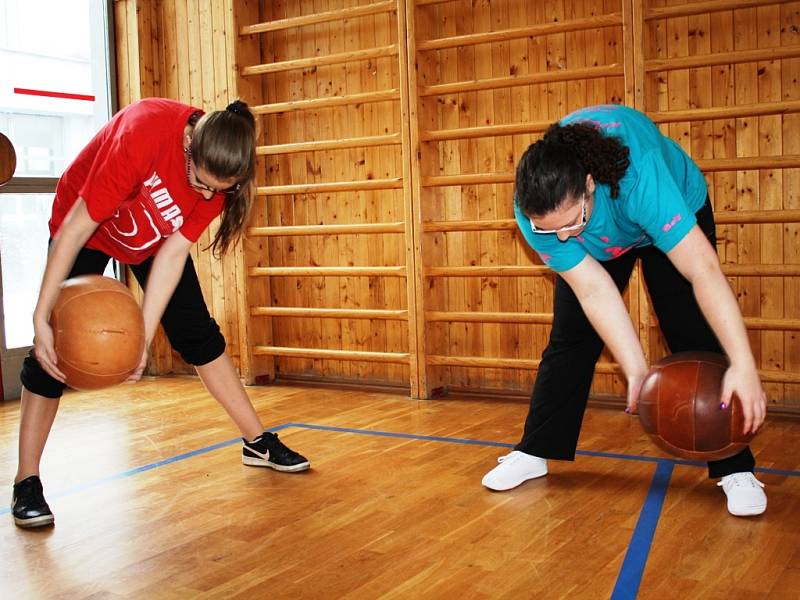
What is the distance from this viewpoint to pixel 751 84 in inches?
154

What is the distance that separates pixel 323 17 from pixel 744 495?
340 cm

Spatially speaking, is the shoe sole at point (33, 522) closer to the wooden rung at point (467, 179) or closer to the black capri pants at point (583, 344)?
the black capri pants at point (583, 344)

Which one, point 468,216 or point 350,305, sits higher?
point 468,216

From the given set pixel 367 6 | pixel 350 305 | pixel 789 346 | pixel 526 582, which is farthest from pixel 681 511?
pixel 367 6

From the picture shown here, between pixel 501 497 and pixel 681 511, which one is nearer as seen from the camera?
pixel 681 511

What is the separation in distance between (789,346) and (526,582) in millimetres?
2426

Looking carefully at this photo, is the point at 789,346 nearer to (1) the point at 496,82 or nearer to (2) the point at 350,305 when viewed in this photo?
(1) the point at 496,82

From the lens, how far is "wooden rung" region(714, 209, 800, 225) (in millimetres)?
3691

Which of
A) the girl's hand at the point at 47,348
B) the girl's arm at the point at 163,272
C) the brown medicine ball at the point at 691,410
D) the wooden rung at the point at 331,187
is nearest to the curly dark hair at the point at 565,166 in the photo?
the brown medicine ball at the point at 691,410

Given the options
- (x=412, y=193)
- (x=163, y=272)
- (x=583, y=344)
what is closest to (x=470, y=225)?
(x=412, y=193)

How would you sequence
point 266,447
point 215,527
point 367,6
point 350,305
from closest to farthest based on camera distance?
point 215,527
point 266,447
point 367,6
point 350,305

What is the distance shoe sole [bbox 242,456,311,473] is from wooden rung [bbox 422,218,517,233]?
1721mm

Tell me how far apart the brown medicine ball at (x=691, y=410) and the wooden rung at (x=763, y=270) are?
1749 millimetres

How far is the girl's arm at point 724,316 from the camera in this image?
1.94 m
